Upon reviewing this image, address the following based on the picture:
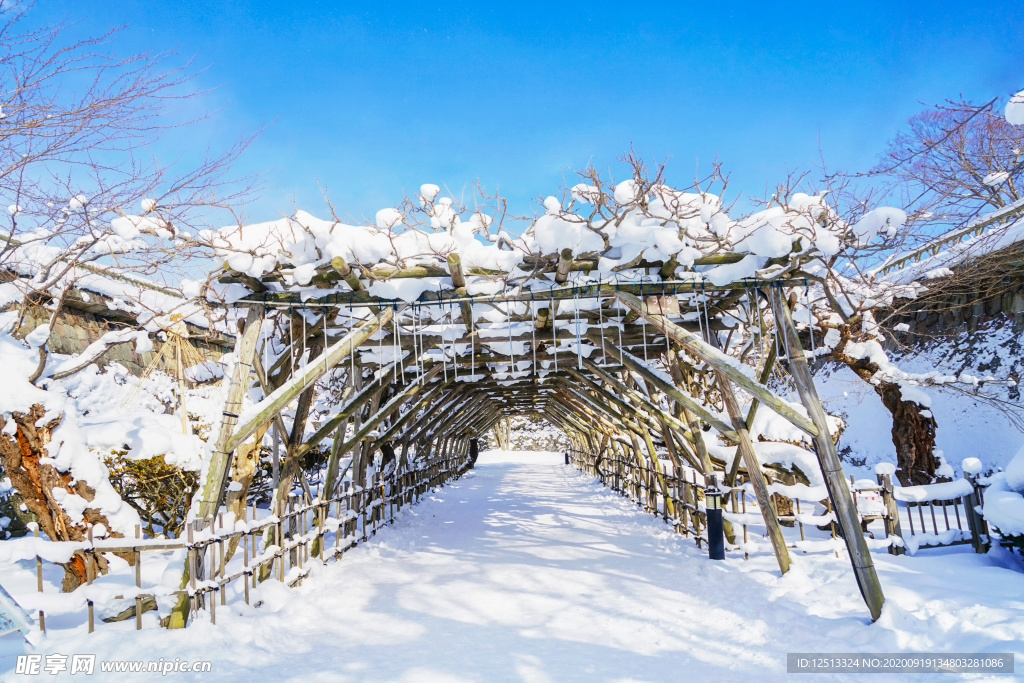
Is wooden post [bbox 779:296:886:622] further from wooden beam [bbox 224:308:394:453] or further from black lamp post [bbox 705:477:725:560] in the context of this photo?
wooden beam [bbox 224:308:394:453]

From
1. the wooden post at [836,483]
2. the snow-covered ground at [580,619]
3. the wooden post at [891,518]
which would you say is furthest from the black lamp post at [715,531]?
the wooden post at [836,483]

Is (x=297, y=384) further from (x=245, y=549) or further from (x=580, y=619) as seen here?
(x=580, y=619)

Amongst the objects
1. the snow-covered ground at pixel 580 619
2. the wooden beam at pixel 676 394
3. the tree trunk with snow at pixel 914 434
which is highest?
the wooden beam at pixel 676 394

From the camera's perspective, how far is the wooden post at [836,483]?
4445 millimetres

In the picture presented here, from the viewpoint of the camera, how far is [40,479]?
5.54 m

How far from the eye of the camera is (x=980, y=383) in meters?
9.04

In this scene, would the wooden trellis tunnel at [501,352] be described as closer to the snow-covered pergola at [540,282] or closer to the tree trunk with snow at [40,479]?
the snow-covered pergola at [540,282]

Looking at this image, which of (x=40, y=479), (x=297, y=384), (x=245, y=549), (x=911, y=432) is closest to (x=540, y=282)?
(x=297, y=384)

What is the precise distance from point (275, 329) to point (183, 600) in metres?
3.15

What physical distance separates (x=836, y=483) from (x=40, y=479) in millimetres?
7320

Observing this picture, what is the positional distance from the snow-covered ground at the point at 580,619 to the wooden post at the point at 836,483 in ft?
0.56

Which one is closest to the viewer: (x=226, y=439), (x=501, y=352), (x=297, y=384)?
(x=226, y=439)

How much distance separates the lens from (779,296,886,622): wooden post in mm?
4445

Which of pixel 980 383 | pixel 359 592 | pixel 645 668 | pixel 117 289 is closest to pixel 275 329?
pixel 359 592
